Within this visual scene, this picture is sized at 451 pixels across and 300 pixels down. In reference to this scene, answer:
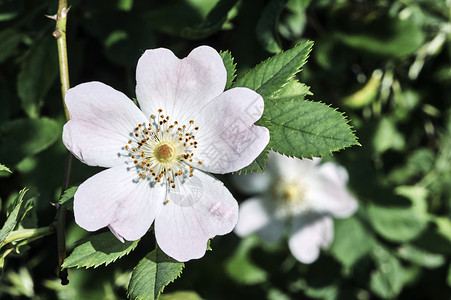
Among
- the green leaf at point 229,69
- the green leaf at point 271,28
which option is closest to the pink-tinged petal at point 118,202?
the green leaf at point 229,69

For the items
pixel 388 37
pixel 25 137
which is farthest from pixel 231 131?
pixel 388 37

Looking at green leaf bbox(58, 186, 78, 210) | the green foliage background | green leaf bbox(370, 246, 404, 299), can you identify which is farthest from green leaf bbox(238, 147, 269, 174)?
green leaf bbox(370, 246, 404, 299)

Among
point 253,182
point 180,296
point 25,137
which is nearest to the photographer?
point 25,137

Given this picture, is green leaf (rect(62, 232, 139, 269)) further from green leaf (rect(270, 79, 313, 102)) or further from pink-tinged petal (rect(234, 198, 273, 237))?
pink-tinged petal (rect(234, 198, 273, 237))

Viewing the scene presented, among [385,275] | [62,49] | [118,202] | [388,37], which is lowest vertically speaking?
[385,275]

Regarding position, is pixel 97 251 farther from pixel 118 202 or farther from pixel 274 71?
pixel 274 71

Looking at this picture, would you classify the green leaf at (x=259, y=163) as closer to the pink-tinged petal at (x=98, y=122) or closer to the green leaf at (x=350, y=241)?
the pink-tinged petal at (x=98, y=122)

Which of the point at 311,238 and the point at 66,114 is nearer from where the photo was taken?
the point at 66,114
